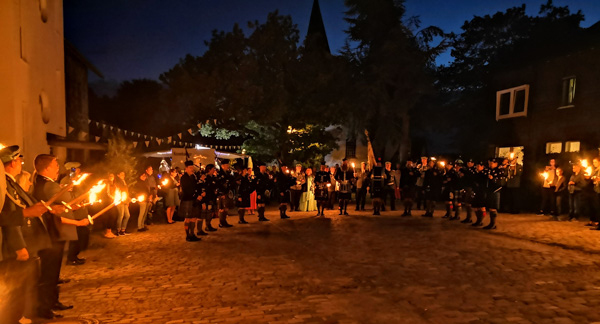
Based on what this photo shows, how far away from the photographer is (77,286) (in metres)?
6.72

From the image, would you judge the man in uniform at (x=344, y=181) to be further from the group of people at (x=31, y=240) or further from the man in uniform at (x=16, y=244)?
the man in uniform at (x=16, y=244)

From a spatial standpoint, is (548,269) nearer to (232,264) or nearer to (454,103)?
(232,264)

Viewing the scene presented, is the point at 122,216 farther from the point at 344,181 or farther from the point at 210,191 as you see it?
the point at 344,181

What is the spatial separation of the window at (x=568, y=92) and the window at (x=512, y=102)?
195cm

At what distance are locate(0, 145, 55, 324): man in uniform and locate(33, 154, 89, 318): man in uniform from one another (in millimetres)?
551

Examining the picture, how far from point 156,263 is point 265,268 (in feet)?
7.68

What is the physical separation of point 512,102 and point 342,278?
18.7 meters

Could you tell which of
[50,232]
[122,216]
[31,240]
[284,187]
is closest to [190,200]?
[122,216]

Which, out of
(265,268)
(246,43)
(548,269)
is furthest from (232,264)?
(246,43)

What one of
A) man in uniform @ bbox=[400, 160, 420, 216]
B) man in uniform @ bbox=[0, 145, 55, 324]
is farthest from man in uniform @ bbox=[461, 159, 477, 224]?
man in uniform @ bbox=[0, 145, 55, 324]

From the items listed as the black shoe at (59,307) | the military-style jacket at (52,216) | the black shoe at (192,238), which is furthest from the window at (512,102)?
the black shoe at (59,307)

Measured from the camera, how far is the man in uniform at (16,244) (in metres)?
4.21

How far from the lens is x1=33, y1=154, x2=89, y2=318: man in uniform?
533cm

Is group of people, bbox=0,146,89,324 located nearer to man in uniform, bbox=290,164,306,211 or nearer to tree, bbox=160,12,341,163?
man in uniform, bbox=290,164,306,211
